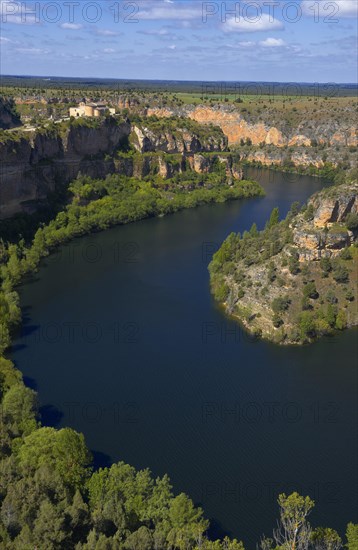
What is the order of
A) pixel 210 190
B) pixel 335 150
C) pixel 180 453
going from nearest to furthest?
pixel 180 453 < pixel 210 190 < pixel 335 150

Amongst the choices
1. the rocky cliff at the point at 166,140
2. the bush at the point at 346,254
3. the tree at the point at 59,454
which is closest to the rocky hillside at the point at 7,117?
the rocky cliff at the point at 166,140

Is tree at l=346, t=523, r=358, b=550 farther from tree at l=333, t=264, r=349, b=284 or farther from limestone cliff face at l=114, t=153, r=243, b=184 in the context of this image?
limestone cliff face at l=114, t=153, r=243, b=184

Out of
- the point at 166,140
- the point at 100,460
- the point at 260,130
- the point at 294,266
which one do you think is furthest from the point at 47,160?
the point at 260,130

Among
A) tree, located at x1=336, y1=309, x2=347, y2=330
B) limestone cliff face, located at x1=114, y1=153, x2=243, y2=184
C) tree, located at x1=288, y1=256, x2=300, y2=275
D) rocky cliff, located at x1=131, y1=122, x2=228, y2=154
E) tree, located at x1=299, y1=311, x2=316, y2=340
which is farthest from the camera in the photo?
rocky cliff, located at x1=131, y1=122, x2=228, y2=154

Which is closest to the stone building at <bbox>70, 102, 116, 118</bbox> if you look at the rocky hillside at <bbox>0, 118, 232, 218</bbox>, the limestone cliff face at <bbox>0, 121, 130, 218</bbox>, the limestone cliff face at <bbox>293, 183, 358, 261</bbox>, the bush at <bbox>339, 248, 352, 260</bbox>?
the rocky hillside at <bbox>0, 118, 232, 218</bbox>

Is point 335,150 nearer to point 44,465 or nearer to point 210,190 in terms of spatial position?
point 210,190

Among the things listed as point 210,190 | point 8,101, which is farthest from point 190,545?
point 8,101
